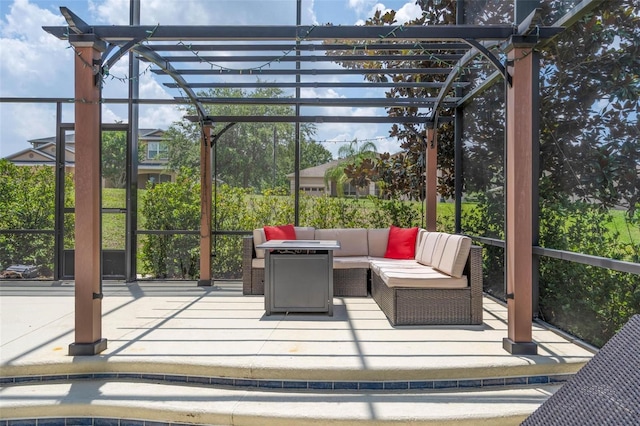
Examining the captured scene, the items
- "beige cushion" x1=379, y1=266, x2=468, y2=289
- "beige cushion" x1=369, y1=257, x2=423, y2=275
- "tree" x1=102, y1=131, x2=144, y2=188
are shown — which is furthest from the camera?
"tree" x1=102, y1=131, x2=144, y2=188

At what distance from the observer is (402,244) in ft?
21.5

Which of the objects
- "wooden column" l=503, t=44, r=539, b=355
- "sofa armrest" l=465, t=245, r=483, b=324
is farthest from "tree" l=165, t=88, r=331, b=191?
"wooden column" l=503, t=44, r=539, b=355

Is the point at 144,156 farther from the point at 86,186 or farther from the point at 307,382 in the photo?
the point at 307,382

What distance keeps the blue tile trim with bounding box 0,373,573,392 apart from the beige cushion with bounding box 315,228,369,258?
3617 millimetres

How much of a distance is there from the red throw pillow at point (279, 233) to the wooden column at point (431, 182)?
7.00 feet

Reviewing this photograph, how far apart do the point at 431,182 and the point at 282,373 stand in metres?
4.51

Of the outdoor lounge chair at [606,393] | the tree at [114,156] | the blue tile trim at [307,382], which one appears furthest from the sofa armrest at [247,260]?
the outdoor lounge chair at [606,393]

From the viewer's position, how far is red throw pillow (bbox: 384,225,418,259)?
6.47 meters

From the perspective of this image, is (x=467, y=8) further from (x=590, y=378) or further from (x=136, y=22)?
(x=590, y=378)

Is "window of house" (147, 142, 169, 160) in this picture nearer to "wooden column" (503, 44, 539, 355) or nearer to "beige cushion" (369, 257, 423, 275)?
"beige cushion" (369, 257, 423, 275)

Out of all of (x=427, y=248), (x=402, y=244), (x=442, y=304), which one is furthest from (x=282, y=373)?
(x=402, y=244)

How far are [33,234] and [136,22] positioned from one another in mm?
4041

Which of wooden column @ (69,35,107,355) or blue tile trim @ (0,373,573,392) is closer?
blue tile trim @ (0,373,573,392)

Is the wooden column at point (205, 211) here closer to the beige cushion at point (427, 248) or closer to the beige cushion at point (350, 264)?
the beige cushion at point (350, 264)
